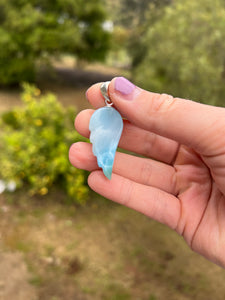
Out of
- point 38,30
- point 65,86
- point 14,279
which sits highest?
point 38,30

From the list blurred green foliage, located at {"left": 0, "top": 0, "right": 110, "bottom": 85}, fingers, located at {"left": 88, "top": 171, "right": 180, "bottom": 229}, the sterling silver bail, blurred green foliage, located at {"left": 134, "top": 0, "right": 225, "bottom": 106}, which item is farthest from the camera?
blurred green foliage, located at {"left": 0, "top": 0, "right": 110, "bottom": 85}

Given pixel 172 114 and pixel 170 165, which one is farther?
pixel 170 165

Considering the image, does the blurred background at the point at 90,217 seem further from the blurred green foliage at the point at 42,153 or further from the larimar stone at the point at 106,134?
the larimar stone at the point at 106,134

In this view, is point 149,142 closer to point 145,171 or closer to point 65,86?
point 145,171

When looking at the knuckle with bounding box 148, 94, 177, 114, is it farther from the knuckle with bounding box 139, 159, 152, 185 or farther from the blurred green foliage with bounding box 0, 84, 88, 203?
Answer: the blurred green foliage with bounding box 0, 84, 88, 203

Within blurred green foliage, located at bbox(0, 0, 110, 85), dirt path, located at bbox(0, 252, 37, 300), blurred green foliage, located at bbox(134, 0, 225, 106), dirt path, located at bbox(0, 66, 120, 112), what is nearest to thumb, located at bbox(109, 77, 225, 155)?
dirt path, located at bbox(0, 252, 37, 300)

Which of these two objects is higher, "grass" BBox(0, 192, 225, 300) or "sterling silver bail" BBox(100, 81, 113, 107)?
"sterling silver bail" BBox(100, 81, 113, 107)

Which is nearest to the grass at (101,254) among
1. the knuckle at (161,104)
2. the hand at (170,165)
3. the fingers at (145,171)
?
the hand at (170,165)

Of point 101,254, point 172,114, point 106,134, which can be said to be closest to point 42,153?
point 101,254

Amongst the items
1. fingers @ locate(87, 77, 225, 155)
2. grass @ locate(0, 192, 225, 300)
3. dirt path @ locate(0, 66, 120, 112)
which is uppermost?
fingers @ locate(87, 77, 225, 155)
